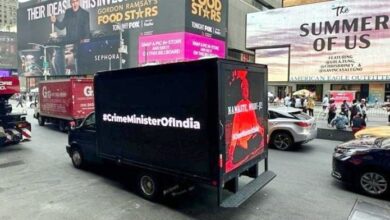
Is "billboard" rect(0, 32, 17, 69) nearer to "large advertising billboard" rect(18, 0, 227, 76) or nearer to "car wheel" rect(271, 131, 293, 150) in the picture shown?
"large advertising billboard" rect(18, 0, 227, 76)

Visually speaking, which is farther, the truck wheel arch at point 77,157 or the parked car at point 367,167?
the truck wheel arch at point 77,157

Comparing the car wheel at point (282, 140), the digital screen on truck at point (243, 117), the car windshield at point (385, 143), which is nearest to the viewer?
the digital screen on truck at point (243, 117)

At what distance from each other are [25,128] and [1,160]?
71.7 inches

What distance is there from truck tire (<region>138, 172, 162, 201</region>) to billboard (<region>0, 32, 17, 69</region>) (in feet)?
371

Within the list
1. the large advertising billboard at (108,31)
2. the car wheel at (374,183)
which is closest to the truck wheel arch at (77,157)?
the car wheel at (374,183)

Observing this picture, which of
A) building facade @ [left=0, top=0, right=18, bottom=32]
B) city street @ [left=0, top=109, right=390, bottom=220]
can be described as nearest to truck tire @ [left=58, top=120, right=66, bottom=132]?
city street @ [left=0, top=109, right=390, bottom=220]

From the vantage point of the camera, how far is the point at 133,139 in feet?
21.2

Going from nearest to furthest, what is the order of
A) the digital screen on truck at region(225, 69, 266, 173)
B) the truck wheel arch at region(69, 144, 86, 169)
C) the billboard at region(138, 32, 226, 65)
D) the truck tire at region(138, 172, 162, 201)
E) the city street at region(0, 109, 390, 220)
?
the digital screen on truck at region(225, 69, 266, 173) → the city street at region(0, 109, 390, 220) → the truck tire at region(138, 172, 162, 201) → the truck wheel arch at region(69, 144, 86, 169) → the billboard at region(138, 32, 226, 65)

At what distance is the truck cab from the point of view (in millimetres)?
8133

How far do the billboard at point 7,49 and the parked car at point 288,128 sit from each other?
11065cm

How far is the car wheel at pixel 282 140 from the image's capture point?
37.7 ft

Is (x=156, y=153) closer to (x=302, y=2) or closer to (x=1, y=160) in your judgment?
(x=1, y=160)

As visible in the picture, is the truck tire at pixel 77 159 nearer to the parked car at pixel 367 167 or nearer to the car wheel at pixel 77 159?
the car wheel at pixel 77 159

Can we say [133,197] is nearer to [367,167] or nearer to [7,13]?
[367,167]
